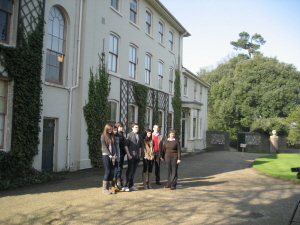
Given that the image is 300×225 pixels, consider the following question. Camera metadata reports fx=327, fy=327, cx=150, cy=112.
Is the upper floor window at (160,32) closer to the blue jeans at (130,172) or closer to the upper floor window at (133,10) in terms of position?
the upper floor window at (133,10)

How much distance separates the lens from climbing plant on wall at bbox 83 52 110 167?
1420 centimetres

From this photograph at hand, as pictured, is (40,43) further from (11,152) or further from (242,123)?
(242,123)

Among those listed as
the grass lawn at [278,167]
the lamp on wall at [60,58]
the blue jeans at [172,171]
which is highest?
the lamp on wall at [60,58]

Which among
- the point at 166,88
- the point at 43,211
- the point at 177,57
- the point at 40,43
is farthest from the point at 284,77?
the point at 43,211

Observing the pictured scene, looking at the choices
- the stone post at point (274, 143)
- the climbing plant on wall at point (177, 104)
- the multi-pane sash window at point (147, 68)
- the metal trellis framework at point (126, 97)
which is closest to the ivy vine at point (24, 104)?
the metal trellis framework at point (126, 97)

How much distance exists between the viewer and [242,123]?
3925 cm

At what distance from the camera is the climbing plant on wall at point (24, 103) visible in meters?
10.1

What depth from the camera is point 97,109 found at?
14.6m

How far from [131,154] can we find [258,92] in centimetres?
3245

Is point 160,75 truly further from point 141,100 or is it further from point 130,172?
point 130,172

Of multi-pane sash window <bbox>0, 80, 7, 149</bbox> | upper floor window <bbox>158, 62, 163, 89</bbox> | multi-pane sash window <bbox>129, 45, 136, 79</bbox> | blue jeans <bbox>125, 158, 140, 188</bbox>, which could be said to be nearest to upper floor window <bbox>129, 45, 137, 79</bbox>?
multi-pane sash window <bbox>129, 45, 136, 79</bbox>

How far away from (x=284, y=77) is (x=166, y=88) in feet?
69.3

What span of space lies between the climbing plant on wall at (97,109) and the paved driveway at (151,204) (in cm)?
338

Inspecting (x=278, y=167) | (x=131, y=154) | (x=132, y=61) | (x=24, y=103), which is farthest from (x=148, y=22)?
(x=131, y=154)
